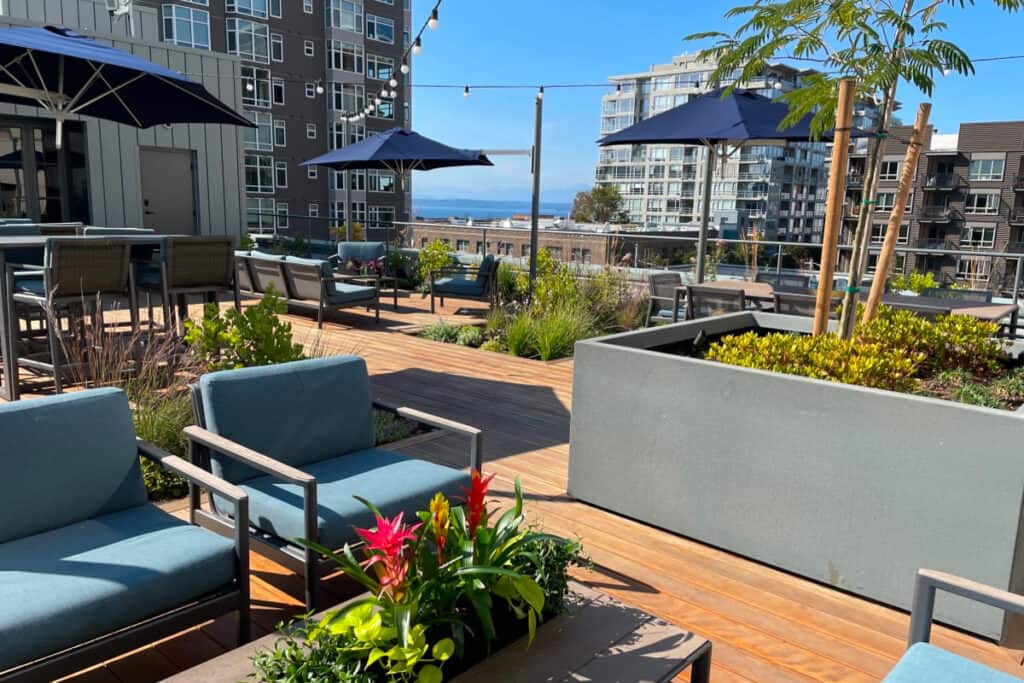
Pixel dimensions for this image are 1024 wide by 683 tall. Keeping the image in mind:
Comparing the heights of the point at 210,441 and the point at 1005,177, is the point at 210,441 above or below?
below

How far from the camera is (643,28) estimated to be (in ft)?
214

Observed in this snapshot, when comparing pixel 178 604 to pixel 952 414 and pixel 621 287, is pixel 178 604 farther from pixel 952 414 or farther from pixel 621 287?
pixel 621 287

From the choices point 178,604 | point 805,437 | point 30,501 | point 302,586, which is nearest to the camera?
point 178,604

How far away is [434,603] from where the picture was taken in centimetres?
162

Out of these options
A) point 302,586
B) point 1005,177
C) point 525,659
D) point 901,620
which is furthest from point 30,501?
point 1005,177

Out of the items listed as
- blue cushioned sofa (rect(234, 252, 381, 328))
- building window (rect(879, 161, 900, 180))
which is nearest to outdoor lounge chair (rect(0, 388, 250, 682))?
blue cushioned sofa (rect(234, 252, 381, 328))

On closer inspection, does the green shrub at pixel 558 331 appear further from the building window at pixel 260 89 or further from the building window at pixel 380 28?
the building window at pixel 380 28

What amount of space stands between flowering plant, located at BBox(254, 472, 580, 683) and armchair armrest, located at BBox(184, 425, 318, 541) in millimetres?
459

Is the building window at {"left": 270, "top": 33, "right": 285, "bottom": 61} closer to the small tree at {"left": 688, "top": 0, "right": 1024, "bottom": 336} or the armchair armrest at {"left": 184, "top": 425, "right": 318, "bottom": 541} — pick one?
the small tree at {"left": 688, "top": 0, "right": 1024, "bottom": 336}

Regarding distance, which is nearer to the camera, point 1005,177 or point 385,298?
point 385,298

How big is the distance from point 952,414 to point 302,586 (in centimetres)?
232

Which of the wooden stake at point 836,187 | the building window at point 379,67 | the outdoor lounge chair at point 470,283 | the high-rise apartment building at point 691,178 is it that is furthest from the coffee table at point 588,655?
the high-rise apartment building at point 691,178

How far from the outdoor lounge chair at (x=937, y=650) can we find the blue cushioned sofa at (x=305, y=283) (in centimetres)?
669

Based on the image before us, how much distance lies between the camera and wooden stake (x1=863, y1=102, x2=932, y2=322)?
368 centimetres
